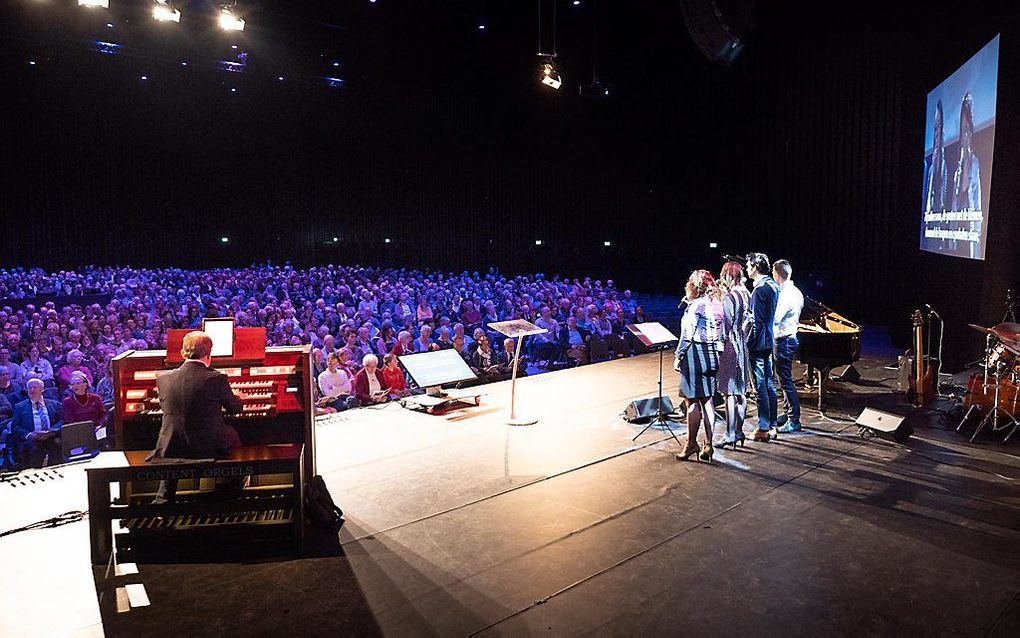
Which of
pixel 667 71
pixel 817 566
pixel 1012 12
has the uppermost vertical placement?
pixel 667 71

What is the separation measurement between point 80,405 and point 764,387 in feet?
18.5

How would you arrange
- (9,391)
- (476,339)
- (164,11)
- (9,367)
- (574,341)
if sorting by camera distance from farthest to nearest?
(574,341)
(476,339)
(164,11)
(9,367)
(9,391)

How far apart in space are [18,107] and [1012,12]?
23.1 meters

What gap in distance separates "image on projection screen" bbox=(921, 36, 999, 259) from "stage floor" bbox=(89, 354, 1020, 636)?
9.58 feet

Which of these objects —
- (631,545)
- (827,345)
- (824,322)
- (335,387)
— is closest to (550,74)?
(824,322)

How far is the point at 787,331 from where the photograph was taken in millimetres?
6141

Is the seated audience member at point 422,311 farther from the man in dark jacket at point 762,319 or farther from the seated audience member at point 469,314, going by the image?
the man in dark jacket at point 762,319

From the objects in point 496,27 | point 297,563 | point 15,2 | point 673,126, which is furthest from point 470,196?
point 297,563

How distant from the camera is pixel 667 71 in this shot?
16297mm

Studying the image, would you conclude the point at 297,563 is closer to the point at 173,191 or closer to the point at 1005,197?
the point at 1005,197

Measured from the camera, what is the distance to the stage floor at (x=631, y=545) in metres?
3.24

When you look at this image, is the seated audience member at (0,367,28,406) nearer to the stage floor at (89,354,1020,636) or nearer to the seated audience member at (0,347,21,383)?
the seated audience member at (0,347,21,383)

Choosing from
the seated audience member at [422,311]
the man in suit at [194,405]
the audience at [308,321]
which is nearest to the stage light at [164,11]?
the audience at [308,321]

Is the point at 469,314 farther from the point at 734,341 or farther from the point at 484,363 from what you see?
the point at 734,341
